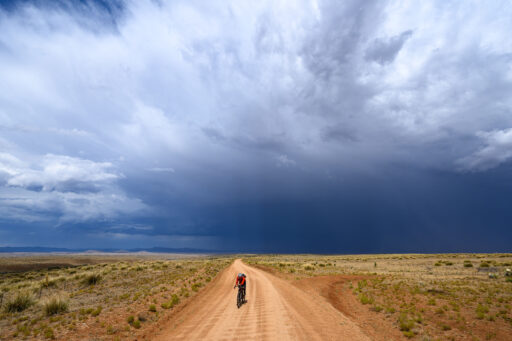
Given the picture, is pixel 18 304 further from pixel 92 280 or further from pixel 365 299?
pixel 365 299

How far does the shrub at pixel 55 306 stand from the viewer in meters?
15.9

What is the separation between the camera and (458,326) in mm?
13789

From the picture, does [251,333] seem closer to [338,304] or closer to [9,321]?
[338,304]

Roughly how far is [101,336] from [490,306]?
22.5 meters

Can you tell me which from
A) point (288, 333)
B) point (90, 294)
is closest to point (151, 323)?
point (288, 333)

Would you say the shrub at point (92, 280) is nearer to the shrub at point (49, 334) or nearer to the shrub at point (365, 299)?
the shrub at point (49, 334)

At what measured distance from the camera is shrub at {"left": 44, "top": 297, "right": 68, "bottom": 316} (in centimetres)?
1590

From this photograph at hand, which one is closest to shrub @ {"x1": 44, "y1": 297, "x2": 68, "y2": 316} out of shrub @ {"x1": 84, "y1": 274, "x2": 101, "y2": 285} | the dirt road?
the dirt road

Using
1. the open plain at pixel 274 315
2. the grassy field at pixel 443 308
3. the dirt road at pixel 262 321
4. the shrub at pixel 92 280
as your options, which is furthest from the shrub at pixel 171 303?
the shrub at pixel 92 280

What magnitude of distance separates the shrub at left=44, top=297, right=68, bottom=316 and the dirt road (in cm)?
750

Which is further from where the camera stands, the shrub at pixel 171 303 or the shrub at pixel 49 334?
the shrub at pixel 171 303

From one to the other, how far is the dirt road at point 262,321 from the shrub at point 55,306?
24.6ft

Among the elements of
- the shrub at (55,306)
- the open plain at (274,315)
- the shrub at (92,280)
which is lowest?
the shrub at (92,280)

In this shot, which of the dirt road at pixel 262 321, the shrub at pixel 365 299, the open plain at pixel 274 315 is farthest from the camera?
the shrub at pixel 365 299
